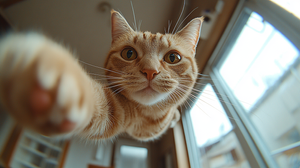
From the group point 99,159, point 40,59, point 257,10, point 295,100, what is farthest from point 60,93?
point 99,159

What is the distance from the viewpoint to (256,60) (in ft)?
2.46

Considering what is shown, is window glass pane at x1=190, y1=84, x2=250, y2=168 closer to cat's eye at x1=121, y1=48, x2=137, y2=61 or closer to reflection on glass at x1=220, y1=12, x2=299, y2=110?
reflection on glass at x1=220, y1=12, x2=299, y2=110

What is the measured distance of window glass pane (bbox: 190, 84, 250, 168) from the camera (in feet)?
2.58

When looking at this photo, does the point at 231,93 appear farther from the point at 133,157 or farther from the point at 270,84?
the point at 133,157

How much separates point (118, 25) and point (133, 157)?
931mm

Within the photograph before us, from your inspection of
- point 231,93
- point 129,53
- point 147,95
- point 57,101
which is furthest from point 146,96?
point 231,93

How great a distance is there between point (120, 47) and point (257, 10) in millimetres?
698

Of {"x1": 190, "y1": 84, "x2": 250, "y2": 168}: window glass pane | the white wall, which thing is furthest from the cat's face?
the white wall

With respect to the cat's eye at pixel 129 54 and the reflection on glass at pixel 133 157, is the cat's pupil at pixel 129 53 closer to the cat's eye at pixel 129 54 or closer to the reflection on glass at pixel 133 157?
the cat's eye at pixel 129 54

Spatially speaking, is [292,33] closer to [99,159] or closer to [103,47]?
[103,47]

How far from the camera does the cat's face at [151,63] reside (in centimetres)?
48

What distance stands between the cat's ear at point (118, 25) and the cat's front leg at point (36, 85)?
0.50 metres

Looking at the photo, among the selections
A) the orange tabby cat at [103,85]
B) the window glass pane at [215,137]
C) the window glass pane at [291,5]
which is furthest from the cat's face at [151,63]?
the window glass pane at [291,5]

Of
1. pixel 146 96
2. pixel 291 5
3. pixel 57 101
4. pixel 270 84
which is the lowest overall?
pixel 57 101
